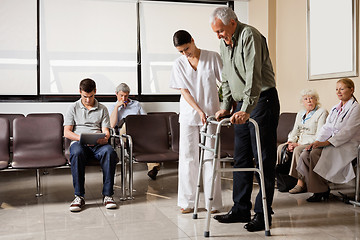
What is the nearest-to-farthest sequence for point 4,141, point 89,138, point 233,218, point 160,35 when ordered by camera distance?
point 233,218 < point 89,138 < point 4,141 < point 160,35

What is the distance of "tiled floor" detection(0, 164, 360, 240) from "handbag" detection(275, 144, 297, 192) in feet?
0.37

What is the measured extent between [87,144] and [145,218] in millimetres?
977

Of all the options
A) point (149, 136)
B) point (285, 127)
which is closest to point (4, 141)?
point (149, 136)

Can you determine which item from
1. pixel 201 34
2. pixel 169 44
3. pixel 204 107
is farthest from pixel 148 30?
pixel 204 107

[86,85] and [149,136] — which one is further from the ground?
[86,85]

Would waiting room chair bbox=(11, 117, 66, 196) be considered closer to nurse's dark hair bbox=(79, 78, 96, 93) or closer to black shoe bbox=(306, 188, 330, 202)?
nurse's dark hair bbox=(79, 78, 96, 93)

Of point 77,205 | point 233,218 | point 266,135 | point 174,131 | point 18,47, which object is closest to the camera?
point 266,135

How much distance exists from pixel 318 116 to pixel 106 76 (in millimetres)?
3161

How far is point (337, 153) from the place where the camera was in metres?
3.81

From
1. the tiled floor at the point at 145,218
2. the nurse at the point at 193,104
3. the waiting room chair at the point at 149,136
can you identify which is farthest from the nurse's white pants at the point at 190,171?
the waiting room chair at the point at 149,136

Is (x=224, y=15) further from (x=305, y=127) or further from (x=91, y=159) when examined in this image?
(x=305, y=127)

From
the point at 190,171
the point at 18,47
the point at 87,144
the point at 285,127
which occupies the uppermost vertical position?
the point at 18,47

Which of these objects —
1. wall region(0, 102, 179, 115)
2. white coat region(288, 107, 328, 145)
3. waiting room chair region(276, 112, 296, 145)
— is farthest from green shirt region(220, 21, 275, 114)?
wall region(0, 102, 179, 115)

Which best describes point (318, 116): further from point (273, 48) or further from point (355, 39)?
point (273, 48)
